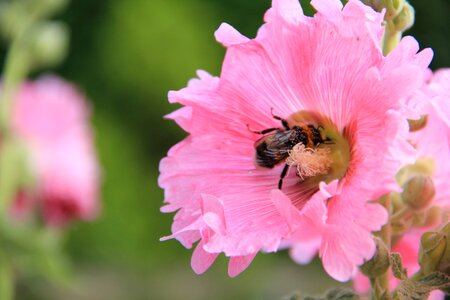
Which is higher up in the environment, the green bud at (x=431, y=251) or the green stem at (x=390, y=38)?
the green stem at (x=390, y=38)

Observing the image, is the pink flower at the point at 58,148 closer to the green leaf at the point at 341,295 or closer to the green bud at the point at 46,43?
the green bud at the point at 46,43

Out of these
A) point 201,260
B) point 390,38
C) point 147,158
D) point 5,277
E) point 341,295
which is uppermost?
point 390,38

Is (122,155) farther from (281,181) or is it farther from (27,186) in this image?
(281,181)

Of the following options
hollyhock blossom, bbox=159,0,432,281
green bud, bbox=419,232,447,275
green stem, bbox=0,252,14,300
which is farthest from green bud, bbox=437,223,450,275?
green stem, bbox=0,252,14,300

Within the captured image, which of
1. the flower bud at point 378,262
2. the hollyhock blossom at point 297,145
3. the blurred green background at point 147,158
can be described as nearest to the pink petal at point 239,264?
the hollyhock blossom at point 297,145

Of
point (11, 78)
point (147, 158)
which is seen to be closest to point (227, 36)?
point (11, 78)

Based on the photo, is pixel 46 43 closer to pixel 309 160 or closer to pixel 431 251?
pixel 309 160

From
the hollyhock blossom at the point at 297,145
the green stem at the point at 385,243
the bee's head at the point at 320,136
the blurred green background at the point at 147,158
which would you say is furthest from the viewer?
the blurred green background at the point at 147,158

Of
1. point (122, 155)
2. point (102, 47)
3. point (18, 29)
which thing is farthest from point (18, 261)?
point (102, 47)
